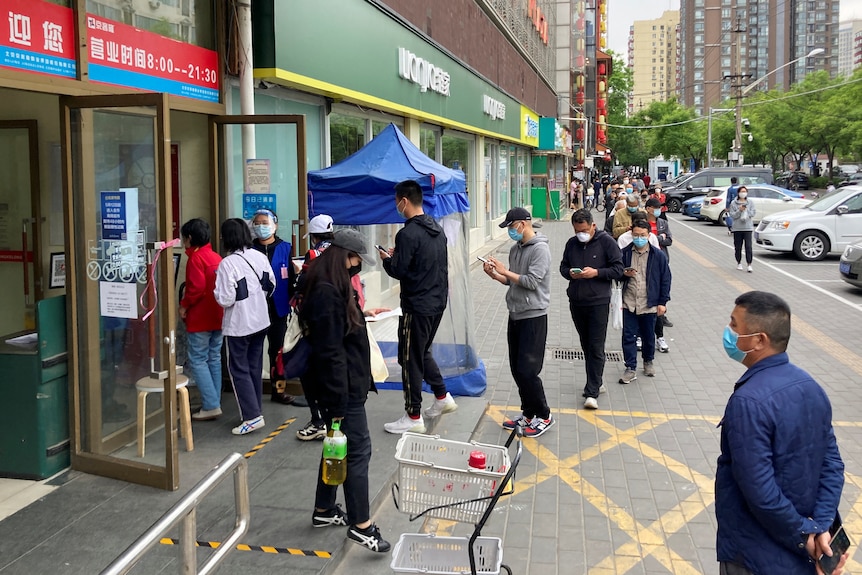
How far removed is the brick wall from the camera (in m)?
14.2

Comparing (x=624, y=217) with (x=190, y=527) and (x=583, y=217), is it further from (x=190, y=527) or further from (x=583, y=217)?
(x=190, y=527)

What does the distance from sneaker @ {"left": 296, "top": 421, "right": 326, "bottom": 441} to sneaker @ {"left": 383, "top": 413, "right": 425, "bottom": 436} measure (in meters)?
0.54

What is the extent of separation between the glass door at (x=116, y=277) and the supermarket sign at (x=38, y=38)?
27cm

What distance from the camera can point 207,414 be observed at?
6797 mm

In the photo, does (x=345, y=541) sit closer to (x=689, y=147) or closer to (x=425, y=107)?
(x=425, y=107)

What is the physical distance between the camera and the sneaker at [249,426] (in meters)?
6.46

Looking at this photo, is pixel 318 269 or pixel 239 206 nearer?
pixel 318 269

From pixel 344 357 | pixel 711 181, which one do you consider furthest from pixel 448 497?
pixel 711 181

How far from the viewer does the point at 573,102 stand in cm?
5322

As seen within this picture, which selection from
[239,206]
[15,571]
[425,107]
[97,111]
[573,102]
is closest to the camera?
[15,571]

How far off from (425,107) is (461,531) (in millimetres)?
10407

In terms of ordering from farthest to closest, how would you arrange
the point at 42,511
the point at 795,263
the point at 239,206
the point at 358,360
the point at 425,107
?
the point at 795,263
the point at 425,107
the point at 239,206
the point at 42,511
the point at 358,360

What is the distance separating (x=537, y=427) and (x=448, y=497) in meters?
3.01

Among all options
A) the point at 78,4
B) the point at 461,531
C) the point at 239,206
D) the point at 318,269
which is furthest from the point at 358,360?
the point at 239,206
